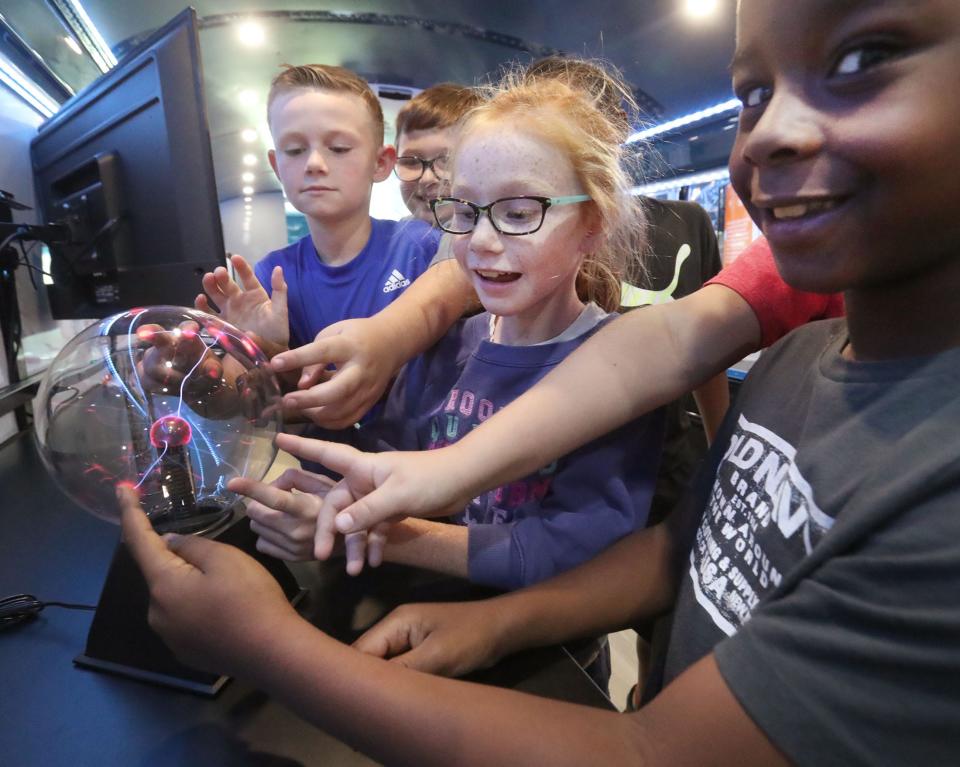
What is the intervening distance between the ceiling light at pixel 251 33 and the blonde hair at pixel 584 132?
124 inches

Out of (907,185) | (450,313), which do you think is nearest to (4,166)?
(450,313)

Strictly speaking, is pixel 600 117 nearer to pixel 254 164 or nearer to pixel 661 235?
pixel 661 235

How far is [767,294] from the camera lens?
0.60 m

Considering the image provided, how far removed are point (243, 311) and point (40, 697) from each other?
0.49 metres

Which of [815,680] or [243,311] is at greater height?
[243,311]

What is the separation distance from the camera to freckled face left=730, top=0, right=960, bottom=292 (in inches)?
12.0

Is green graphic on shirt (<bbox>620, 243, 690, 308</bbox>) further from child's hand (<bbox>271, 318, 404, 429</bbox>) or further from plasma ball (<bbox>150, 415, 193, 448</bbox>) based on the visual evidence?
plasma ball (<bbox>150, 415, 193, 448</bbox>)

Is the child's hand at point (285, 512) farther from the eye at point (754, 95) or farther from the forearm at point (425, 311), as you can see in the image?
the eye at point (754, 95)

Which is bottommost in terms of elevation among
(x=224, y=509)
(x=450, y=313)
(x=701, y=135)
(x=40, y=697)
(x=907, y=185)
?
(x=40, y=697)

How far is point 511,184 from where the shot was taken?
0.61 m

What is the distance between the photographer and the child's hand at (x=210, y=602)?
393mm

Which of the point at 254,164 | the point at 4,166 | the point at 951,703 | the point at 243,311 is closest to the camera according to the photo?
the point at 951,703

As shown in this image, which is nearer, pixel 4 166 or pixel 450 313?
pixel 450 313

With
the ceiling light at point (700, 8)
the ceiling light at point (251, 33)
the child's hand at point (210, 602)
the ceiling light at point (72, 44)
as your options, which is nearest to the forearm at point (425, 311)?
the child's hand at point (210, 602)
